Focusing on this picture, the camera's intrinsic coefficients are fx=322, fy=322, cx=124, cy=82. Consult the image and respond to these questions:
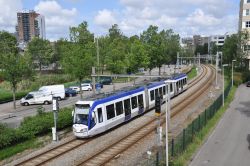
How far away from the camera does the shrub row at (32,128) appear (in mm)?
22391

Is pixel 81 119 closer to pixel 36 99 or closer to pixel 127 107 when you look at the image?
pixel 127 107

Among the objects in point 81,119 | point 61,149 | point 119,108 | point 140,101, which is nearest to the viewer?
point 61,149

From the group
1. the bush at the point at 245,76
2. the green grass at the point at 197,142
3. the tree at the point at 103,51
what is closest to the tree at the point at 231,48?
the bush at the point at 245,76

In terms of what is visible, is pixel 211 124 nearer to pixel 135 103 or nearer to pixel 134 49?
pixel 135 103

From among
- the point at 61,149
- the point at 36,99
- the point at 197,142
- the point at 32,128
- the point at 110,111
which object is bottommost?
the point at 61,149

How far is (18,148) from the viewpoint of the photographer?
73.7 ft

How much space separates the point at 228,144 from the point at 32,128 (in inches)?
579

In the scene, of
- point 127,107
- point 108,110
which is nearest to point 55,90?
point 127,107

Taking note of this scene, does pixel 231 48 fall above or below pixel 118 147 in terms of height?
above

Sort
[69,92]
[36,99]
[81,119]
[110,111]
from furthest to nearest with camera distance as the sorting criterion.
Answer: [69,92] < [36,99] < [110,111] < [81,119]

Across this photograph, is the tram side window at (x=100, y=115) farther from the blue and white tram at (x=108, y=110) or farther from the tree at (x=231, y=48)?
the tree at (x=231, y=48)

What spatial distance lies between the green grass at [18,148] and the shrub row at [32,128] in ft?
1.24

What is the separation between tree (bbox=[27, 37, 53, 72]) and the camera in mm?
93062

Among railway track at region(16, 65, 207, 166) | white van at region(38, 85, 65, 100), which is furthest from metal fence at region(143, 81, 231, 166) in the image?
white van at region(38, 85, 65, 100)
